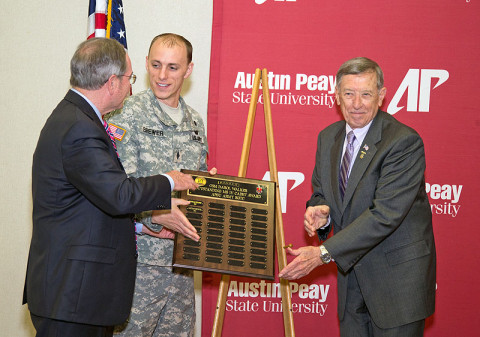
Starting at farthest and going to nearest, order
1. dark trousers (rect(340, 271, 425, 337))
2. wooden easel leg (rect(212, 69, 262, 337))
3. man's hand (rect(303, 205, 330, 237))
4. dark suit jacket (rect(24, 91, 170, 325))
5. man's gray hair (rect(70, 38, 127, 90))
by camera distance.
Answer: wooden easel leg (rect(212, 69, 262, 337)), man's hand (rect(303, 205, 330, 237)), dark trousers (rect(340, 271, 425, 337)), man's gray hair (rect(70, 38, 127, 90)), dark suit jacket (rect(24, 91, 170, 325))

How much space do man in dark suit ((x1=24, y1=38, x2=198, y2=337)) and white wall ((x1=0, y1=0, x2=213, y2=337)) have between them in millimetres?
1923

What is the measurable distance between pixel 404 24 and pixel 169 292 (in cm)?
277

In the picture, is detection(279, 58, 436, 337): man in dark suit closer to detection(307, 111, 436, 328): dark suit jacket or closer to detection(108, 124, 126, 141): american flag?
detection(307, 111, 436, 328): dark suit jacket

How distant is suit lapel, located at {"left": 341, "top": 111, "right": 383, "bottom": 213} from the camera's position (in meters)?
2.91

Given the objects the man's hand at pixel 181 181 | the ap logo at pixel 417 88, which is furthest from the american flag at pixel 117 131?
the ap logo at pixel 417 88

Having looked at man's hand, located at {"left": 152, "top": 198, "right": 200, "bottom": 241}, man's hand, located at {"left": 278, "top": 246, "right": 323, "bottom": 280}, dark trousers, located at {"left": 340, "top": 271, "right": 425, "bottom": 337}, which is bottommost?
dark trousers, located at {"left": 340, "top": 271, "right": 425, "bottom": 337}

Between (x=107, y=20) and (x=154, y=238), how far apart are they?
5.68ft

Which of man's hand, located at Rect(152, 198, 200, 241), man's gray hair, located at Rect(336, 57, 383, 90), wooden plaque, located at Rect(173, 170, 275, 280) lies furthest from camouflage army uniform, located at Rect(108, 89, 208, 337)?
man's gray hair, located at Rect(336, 57, 383, 90)

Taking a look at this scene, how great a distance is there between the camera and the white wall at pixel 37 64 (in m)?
4.28

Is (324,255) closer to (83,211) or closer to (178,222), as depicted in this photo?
(178,222)

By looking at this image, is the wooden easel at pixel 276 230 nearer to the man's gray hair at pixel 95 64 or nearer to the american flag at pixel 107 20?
the american flag at pixel 107 20

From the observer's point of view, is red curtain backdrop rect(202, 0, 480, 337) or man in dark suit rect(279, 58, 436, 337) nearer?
man in dark suit rect(279, 58, 436, 337)

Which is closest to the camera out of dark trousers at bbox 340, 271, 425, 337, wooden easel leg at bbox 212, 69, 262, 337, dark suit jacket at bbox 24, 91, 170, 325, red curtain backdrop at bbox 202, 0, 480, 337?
dark suit jacket at bbox 24, 91, 170, 325

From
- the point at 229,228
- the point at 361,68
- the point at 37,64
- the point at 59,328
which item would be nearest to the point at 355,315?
the point at 229,228
